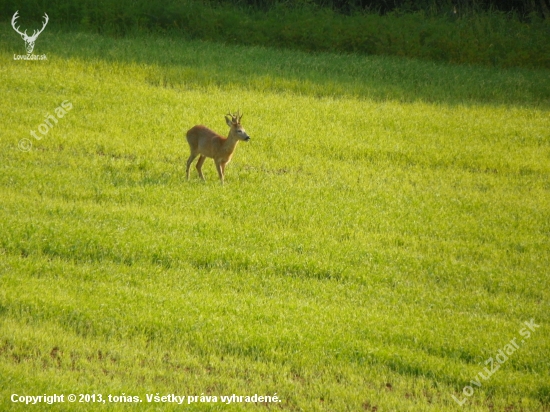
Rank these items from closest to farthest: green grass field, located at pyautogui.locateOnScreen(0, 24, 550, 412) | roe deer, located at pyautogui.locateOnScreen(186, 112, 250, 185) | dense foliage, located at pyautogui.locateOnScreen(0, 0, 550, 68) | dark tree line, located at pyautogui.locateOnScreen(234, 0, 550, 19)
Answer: green grass field, located at pyautogui.locateOnScreen(0, 24, 550, 412), roe deer, located at pyautogui.locateOnScreen(186, 112, 250, 185), dense foliage, located at pyautogui.locateOnScreen(0, 0, 550, 68), dark tree line, located at pyautogui.locateOnScreen(234, 0, 550, 19)

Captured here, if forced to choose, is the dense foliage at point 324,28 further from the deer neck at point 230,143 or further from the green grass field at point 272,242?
the deer neck at point 230,143

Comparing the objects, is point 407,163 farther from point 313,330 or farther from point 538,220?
point 313,330

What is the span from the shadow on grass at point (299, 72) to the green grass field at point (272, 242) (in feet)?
0.42

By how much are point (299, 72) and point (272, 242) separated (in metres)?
10.9

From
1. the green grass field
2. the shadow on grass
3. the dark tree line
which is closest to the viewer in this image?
the green grass field

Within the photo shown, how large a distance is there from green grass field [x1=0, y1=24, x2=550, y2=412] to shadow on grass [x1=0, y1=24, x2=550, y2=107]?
0.13 meters

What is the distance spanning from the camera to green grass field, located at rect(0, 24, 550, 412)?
800cm

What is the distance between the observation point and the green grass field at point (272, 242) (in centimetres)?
800

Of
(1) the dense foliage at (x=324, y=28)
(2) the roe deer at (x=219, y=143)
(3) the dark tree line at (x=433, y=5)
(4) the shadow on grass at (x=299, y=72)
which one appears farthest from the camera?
(3) the dark tree line at (x=433, y=5)

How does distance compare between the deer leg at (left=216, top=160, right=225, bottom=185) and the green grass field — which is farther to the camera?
the deer leg at (left=216, top=160, right=225, bottom=185)

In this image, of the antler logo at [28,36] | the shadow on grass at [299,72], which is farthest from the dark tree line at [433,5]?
the antler logo at [28,36]

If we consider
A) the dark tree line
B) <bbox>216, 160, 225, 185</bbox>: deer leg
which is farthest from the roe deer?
the dark tree line

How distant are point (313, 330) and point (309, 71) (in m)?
13.6

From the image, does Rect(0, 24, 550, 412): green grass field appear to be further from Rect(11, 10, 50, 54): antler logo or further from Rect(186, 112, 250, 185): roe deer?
Rect(186, 112, 250, 185): roe deer
